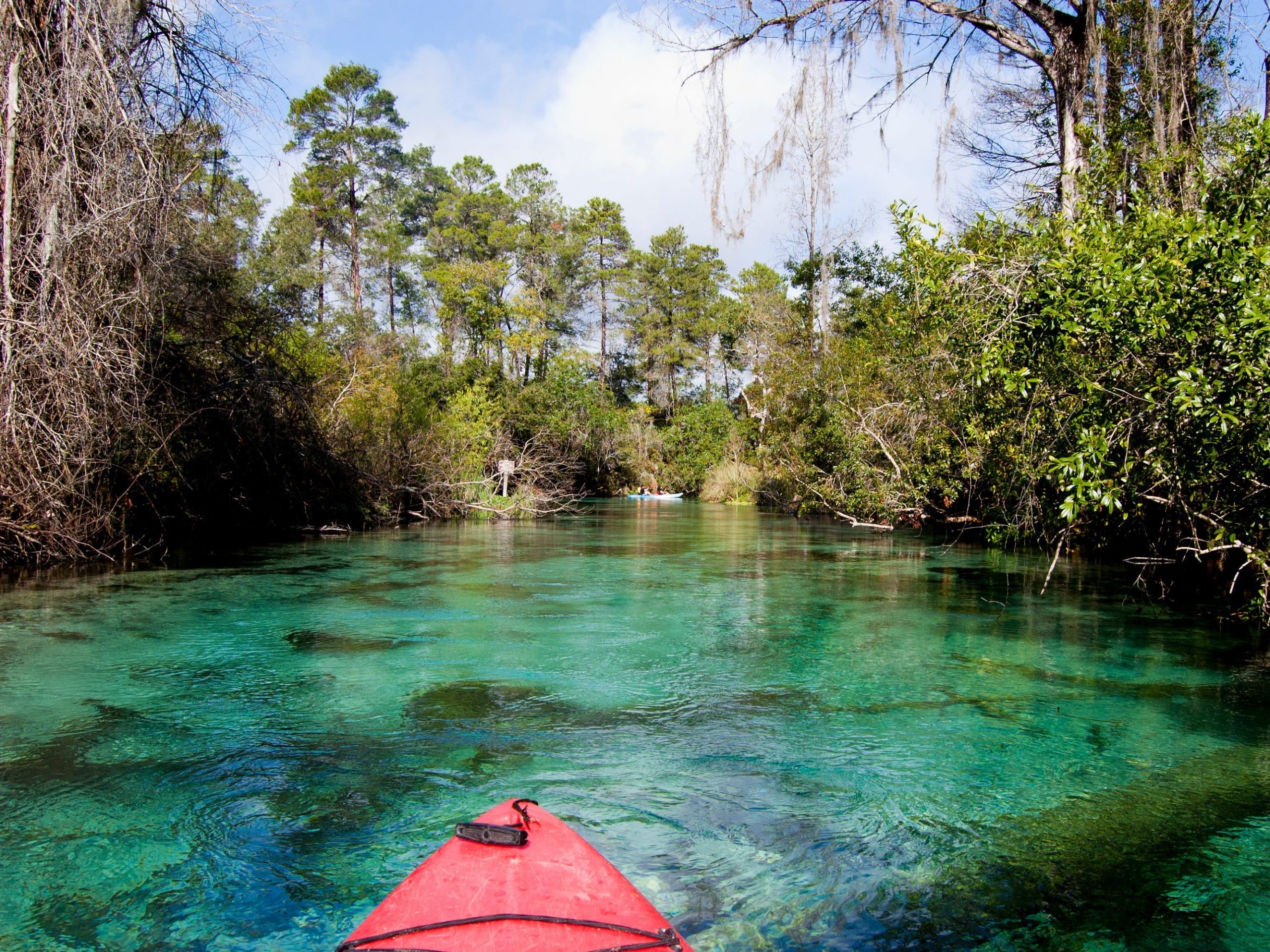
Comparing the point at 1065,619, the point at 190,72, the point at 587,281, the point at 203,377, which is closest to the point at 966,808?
the point at 1065,619

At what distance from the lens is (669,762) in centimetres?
455

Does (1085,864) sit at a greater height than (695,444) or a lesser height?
lesser

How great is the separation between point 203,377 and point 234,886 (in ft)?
31.9

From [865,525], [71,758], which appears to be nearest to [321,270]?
[865,525]

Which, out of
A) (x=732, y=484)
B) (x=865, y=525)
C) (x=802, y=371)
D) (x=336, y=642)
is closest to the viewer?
(x=336, y=642)

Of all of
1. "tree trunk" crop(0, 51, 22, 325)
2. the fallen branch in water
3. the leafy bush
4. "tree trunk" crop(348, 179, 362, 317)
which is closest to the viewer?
"tree trunk" crop(0, 51, 22, 325)

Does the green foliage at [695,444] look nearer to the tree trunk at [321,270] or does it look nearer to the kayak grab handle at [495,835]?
the tree trunk at [321,270]

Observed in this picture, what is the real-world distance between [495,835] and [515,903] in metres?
0.25

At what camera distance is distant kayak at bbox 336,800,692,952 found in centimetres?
208


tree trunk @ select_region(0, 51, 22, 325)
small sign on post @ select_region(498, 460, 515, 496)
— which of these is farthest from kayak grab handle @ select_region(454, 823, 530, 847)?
small sign on post @ select_region(498, 460, 515, 496)

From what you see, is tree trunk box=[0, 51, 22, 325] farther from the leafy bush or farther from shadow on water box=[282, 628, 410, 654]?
the leafy bush

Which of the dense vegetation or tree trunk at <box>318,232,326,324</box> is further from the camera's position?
A: tree trunk at <box>318,232,326,324</box>

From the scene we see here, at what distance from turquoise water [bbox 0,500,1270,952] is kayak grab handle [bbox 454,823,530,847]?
3.24 ft

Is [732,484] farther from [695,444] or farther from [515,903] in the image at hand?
[515,903]
